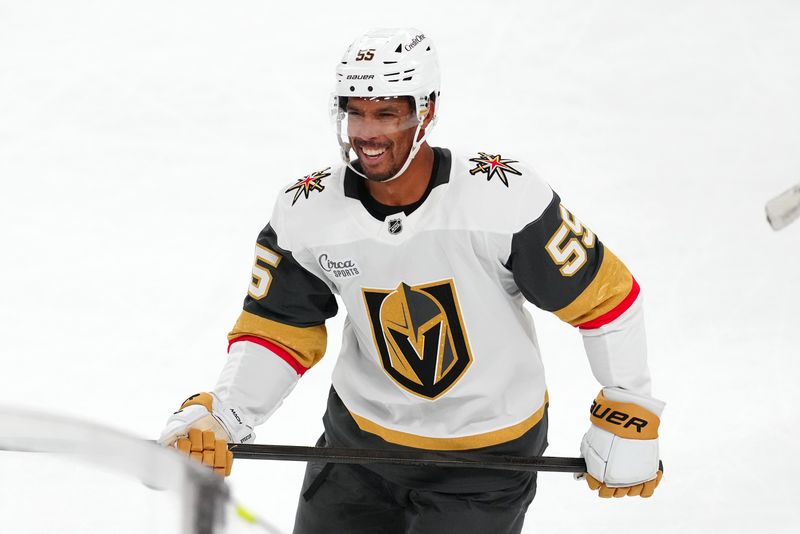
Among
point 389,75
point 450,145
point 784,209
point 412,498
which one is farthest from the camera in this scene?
point 450,145

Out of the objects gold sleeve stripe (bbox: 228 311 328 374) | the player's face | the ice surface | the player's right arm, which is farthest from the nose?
the ice surface

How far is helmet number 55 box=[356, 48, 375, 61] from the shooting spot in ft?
6.64

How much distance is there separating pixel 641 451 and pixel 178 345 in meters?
1.80

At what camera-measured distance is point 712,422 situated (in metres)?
3.36

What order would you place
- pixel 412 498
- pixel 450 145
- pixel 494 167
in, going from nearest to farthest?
pixel 494 167 < pixel 412 498 < pixel 450 145

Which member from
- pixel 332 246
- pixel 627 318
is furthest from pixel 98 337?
pixel 627 318

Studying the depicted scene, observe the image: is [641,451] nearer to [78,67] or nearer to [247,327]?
[247,327]

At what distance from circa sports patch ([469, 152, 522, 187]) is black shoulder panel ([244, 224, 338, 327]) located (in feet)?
1.22

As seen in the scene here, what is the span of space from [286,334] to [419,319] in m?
0.29

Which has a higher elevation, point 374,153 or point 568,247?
point 374,153

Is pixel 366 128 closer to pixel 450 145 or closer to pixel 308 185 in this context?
A: pixel 308 185

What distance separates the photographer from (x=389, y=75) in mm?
2014

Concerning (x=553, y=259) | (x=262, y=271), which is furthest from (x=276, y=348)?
(x=553, y=259)

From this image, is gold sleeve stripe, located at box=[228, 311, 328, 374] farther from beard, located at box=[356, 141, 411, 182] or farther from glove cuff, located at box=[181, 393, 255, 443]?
beard, located at box=[356, 141, 411, 182]
